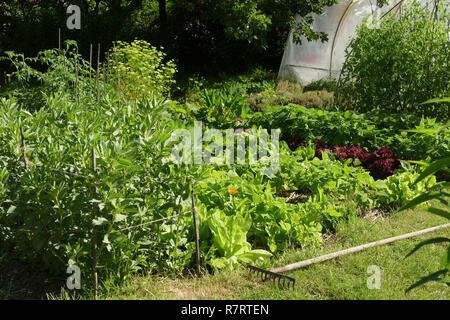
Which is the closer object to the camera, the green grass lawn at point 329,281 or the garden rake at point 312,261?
the green grass lawn at point 329,281

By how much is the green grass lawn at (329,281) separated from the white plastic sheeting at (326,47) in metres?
8.56

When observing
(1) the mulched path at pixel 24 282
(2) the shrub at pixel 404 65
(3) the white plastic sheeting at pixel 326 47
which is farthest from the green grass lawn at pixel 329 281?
(3) the white plastic sheeting at pixel 326 47

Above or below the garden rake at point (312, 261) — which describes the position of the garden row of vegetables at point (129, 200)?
above

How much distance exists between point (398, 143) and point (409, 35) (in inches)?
81.9

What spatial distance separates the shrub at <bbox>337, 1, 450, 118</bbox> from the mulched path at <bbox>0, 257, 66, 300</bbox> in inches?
215

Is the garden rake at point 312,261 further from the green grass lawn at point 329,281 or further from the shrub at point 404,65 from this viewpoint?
the shrub at point 404,65

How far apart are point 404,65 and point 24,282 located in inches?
228

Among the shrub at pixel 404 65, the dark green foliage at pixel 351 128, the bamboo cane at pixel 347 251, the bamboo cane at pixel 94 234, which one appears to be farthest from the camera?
the shrub at pixel 404 65

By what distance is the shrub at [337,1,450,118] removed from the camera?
6773 mm

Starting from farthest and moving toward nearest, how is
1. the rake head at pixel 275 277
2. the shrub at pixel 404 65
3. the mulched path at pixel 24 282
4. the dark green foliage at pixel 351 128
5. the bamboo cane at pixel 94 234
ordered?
the shrub at pixel 404 65 → the dark green foliage at pixel 351 128 → the rake head at pixel 275 277 → the mulched path at pixel 24 282 → the bamboo cane at pixel 94 234

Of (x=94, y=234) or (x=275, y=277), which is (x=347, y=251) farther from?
(x=94, y=234)

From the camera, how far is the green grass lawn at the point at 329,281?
2930mm

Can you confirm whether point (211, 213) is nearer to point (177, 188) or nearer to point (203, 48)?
point (177, 188)

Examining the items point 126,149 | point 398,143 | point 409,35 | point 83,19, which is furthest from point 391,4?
point 126,149
